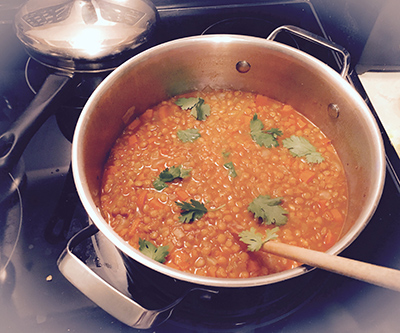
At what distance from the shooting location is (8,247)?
1.93 m

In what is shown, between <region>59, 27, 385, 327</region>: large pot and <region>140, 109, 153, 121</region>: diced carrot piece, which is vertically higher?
<region>59, 27, 385, 327</region>: large pot

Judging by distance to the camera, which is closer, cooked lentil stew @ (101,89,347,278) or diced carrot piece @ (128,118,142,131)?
cooked lentil stew @ (101,89,347,278)

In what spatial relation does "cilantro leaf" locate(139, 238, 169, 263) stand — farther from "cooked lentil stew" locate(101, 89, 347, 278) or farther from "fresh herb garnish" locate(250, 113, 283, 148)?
"fresh herb garnish" locate(250, 113, 283, 148)

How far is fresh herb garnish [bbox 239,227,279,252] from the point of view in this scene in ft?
5.15

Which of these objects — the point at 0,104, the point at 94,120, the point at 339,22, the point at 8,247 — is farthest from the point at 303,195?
the point at 0,104

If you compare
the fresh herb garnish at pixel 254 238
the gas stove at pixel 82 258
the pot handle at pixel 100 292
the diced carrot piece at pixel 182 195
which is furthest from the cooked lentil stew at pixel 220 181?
the pot handle at pixel 100 292

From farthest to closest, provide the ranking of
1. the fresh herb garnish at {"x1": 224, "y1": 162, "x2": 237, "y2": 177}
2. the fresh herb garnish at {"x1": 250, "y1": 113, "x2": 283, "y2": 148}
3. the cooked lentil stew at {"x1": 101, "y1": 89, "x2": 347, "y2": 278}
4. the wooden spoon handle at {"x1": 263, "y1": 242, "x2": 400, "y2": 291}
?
the fresh herb garnish at {"x1": 250, "y1": 113, "x2": 283, "y2": 148} < the fresh herb garnish at {"x1": 224, "y1": 162, "x2": 237, "y2": 177} < the cooked lentil stew at {"x1": 101, "y1": 89, "x2": 347, "y2": 278} < the wooden spoon handle at {"x1": 263, "y1": 242, "x2": 400, "y2": 291}

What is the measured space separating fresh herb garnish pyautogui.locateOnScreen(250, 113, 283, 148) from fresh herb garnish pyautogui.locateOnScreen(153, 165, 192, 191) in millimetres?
596

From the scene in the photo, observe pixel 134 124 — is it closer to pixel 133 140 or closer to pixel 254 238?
pixel 133 140

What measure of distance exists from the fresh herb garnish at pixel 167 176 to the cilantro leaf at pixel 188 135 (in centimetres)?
29

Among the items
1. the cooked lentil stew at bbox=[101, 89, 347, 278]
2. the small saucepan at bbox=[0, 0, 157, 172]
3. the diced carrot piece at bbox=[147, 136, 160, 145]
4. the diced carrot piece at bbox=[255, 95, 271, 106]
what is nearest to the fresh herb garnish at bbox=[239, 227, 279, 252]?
the cooked lentil stew at bbox=[101, 89, 347, 278]

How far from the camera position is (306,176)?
206 centimetres

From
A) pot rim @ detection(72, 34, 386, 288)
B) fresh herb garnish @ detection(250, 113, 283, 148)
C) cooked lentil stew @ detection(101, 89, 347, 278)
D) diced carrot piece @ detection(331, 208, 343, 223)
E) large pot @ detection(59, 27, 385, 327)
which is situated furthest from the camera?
fresh herb garnish @ detection(250, 113, 283, 148)

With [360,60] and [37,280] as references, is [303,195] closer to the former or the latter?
[360,60]
